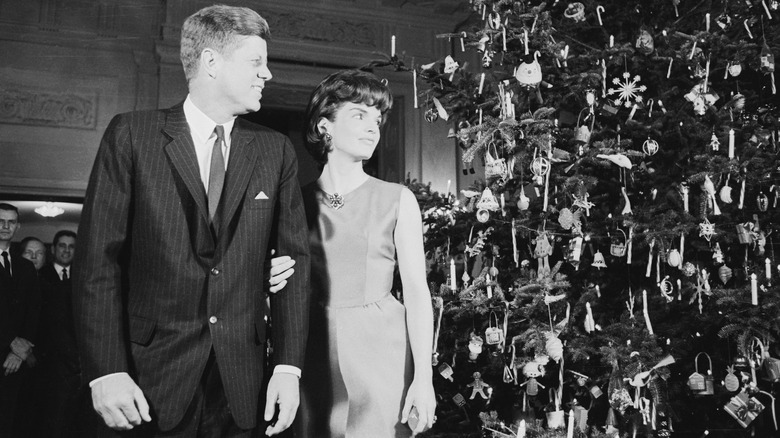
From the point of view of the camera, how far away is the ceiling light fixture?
898 cm

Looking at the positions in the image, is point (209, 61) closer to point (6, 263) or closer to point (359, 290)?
point (359, 290)

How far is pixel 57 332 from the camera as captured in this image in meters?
5.48

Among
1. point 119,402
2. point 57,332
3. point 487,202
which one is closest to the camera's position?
point 119,402

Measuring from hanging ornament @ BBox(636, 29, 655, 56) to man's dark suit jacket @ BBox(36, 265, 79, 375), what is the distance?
14.6 ft

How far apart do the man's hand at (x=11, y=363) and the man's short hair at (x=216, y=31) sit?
4.02 m

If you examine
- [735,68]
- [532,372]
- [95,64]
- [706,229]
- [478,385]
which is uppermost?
[95,64]

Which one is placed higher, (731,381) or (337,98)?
(337,98)

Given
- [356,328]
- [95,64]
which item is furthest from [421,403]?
[95,64]

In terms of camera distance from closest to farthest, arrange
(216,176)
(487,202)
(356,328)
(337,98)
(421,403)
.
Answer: (216,176) < (421,403) < (356,328) < (337,98) < (487,202)

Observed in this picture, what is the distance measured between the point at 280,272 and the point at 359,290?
424 millimetres

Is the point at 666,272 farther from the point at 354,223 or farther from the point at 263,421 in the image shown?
the point at 263,421

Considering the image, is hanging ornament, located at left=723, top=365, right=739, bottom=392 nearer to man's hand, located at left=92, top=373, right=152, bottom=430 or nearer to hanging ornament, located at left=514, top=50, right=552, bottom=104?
hanging ornament, located at left=514, top=50, right=552, bottom=104

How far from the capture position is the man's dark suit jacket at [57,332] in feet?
18.0

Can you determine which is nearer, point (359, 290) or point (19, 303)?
point (359, 290)
